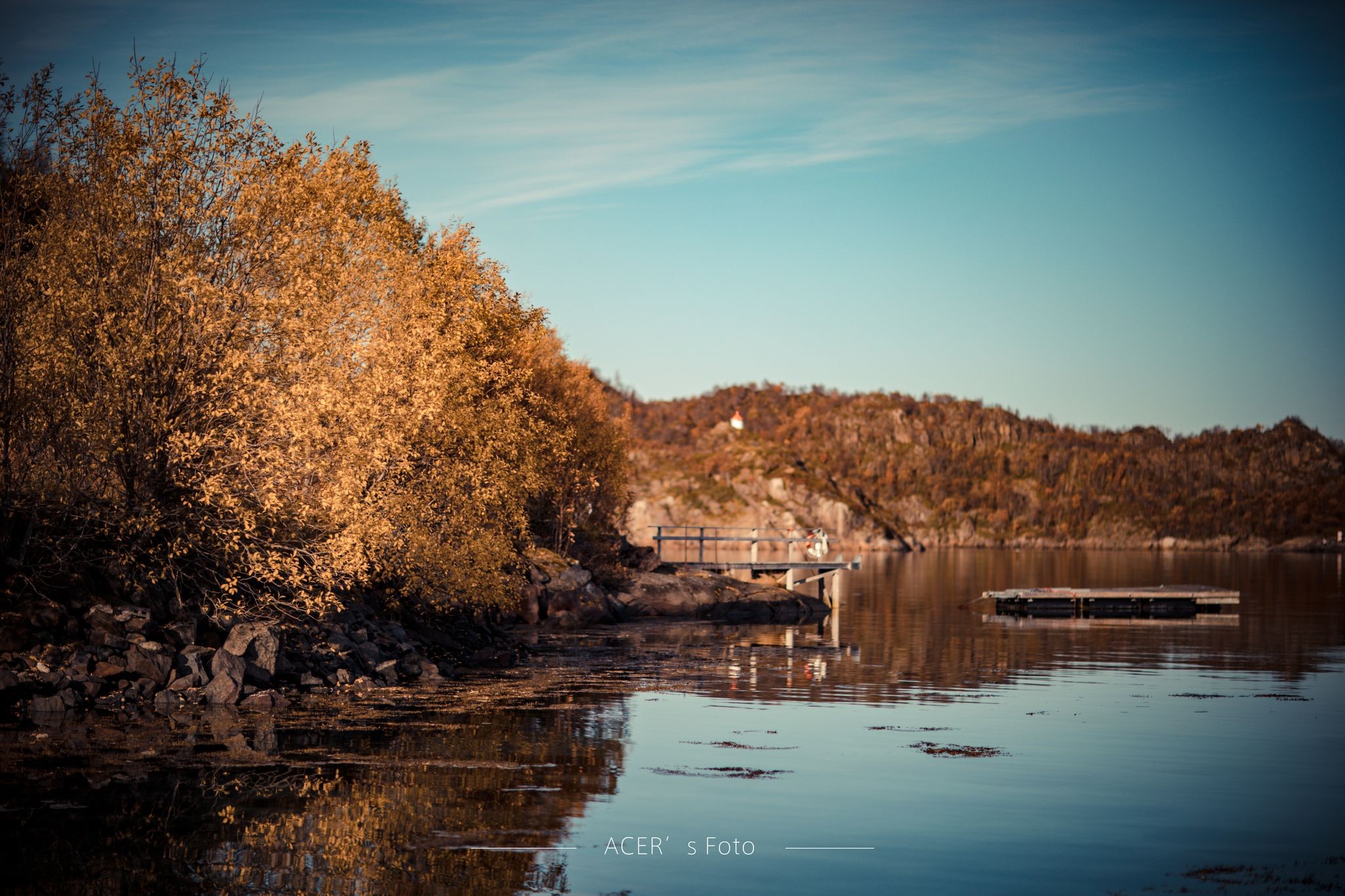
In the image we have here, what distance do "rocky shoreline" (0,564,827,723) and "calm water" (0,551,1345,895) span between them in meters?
1.64

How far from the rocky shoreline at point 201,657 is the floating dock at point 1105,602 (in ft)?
131

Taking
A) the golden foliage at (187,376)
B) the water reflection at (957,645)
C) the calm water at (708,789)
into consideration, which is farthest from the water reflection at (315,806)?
the water reflection at (957,645)

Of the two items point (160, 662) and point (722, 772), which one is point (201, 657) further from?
point (722, 772)

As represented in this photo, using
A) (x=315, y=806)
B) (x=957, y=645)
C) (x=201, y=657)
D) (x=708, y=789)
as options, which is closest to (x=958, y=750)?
(x=708, y=789)

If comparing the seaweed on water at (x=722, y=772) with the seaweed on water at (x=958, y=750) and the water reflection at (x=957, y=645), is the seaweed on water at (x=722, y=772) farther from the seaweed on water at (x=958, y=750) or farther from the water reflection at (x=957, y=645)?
the water reflection at (x=957, y=645)

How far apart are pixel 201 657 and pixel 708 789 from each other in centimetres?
1376

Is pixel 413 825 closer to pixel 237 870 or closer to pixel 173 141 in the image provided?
pixel 237 870

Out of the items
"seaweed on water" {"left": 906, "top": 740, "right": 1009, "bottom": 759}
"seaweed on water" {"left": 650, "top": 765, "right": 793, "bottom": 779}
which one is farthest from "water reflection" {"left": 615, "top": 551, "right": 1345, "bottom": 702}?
"seaweed on water" {"left": 650, "top": 765, "right": 793, "bottom": 779}

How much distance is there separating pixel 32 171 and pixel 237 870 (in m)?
23.7

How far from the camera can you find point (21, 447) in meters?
28.9

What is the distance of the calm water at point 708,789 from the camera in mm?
16281

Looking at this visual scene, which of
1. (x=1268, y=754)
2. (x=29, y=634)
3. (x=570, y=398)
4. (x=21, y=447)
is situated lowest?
(x=1268, y=754)

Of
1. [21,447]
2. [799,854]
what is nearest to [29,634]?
[21,447]

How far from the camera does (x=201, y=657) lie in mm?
28891
